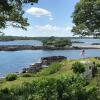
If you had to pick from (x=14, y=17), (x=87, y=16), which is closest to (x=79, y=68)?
(x=14, y=17)

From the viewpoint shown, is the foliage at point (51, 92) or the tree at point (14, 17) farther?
the tree at point (14, 17)

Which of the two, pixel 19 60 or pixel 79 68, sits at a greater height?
pixel 79 68

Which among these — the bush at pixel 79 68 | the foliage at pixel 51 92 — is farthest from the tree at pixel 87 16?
the foliage at pixel 51 92

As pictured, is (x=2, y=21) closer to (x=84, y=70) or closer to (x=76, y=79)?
(x=76, y=79)

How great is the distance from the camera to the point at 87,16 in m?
50.6

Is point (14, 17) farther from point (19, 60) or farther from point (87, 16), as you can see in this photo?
point (19, 60)

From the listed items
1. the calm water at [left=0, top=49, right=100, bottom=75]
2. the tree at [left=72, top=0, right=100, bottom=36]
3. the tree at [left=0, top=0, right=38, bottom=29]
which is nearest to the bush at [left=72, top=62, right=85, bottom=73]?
the tree at [left=0, top=0, right=38, bottom=29]

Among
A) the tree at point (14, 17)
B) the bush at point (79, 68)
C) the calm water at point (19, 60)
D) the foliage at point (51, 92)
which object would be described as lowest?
the calm water at point (19, 60)

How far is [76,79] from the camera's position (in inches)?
712

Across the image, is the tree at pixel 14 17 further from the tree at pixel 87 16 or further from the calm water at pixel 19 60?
the calm water at pixel 19 60

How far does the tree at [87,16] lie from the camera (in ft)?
163

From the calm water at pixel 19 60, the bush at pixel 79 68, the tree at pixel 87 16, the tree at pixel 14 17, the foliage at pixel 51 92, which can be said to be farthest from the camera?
the calm water at pixel 19 60

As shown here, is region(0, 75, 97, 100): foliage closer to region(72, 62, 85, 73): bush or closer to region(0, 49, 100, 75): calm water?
region(72, 62, 85, 73): bush

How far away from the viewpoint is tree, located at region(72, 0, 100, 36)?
49812mm
